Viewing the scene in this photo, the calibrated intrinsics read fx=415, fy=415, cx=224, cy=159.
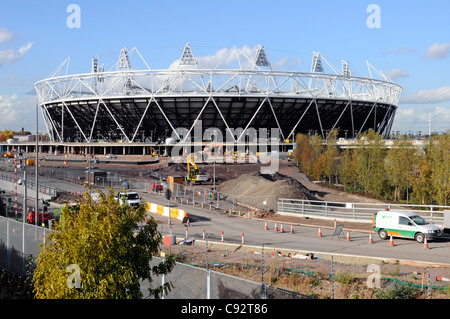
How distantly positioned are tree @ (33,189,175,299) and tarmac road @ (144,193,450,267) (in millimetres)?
10626

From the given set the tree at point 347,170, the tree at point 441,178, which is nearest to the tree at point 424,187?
the tree at point 441,178

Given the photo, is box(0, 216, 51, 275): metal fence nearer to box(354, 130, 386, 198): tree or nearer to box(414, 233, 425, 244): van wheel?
box(414, 233, 425, 244): van wheel

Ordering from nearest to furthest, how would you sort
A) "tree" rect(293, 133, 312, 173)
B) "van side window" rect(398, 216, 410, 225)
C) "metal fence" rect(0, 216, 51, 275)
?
1. "metal fence" rect(0, 216, 51, 275)
2. "van side window" rect(398, 216, 410, 225)
3. "tree" rect(293, 133, 312, 173)

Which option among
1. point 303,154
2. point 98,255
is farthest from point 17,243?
point 303,154

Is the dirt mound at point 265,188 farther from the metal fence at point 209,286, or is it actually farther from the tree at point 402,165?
the metal fence at point 209,286

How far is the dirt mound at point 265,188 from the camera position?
31.9 m

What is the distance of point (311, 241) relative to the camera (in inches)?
772

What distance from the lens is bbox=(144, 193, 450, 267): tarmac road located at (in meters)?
16.4

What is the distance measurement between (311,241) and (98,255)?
14077 mm

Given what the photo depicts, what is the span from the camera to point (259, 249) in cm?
1800

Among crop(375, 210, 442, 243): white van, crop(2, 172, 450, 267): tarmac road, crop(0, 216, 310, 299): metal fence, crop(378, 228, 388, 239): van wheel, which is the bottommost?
crop(2, 172, 450, 267): tarmac road

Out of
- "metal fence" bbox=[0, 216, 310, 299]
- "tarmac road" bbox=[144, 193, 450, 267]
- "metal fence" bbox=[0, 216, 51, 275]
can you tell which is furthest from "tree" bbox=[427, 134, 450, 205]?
"metal fence" bbox=[0, 216, 51, 275]

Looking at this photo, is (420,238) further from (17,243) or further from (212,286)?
(17,243)

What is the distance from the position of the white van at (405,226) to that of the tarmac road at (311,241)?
35 centimetres
